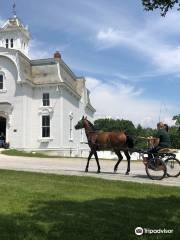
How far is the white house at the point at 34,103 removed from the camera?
4316cm

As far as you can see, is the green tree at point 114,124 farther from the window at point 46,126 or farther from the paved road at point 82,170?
the paved road at point 82,170

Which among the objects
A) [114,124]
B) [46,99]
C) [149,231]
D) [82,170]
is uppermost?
[46,99]

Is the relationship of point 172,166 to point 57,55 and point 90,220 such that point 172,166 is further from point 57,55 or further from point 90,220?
point 57,55

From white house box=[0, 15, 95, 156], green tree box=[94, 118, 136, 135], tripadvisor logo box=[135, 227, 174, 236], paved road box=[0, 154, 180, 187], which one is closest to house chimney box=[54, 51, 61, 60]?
white house box=[0, 15, 95, 156]

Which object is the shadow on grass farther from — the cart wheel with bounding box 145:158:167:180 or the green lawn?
the cart wheel with bounding box 145:158:167:180

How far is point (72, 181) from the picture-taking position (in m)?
14.6

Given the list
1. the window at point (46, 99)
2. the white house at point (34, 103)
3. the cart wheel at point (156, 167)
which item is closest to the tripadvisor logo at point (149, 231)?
the cart wheel at point (156, 167)

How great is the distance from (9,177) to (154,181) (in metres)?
4.88

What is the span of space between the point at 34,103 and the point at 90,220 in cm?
3706

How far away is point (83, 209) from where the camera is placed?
9.41m

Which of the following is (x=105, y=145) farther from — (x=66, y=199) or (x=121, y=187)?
(x=66, y=199)

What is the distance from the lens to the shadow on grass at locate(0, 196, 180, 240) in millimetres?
7352

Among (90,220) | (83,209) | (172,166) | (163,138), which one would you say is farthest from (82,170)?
(90,220)

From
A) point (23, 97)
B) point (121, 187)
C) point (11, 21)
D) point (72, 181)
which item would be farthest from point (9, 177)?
point (11, 21)
